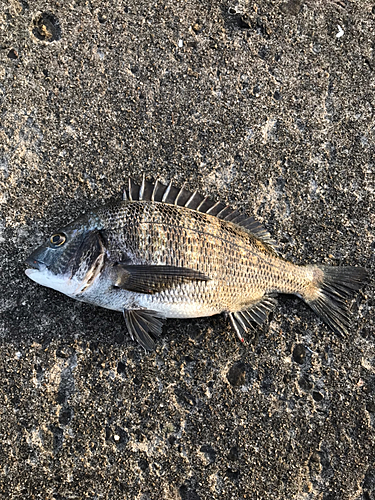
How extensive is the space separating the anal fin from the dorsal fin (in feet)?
1.55

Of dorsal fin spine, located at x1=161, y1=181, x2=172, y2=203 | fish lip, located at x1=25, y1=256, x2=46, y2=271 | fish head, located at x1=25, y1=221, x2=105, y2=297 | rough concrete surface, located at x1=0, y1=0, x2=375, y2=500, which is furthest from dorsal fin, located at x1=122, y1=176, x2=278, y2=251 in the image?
fish lip, located at x1=25, y1=256, x2=46, y2=271

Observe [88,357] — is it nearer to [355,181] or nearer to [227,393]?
[227,393]

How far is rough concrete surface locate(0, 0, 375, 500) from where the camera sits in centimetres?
260

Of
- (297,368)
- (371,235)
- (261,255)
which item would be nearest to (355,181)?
(371,235)

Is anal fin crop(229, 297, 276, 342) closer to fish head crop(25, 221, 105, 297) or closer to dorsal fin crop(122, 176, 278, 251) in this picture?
dorsal fin crop(122, 176, 278, 251)

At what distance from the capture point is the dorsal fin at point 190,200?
2730mm

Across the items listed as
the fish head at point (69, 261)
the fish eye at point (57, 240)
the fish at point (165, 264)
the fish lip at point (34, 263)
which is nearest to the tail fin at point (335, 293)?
the fish at point (165, 264)

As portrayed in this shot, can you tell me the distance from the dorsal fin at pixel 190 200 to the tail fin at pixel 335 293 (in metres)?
0.49

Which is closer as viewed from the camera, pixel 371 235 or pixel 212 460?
pixel 212 460

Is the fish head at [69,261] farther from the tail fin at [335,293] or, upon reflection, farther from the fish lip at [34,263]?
the tail fin at [335,293]

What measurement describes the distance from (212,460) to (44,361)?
140cm

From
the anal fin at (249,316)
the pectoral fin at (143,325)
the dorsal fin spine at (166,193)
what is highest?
the dorsal fin spine at (166,193)

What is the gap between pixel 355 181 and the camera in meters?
3.05

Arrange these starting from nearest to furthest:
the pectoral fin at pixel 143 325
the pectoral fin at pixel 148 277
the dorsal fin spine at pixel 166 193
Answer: the pectoral fin at pixel 148 277 < the pectoral fin at pixel 143 325 < the dorsal fin spine at pixel 166 193
